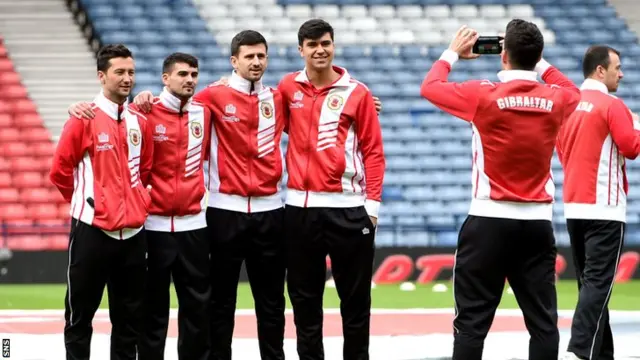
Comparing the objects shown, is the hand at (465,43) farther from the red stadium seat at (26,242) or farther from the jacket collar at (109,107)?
the red stadium seat at (26,242)

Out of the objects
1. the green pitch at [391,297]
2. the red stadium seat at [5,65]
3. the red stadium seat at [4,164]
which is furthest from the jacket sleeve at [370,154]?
the red stadium seat at [5,65]

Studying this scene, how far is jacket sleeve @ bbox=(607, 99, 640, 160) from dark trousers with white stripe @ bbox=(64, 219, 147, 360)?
3.11 meters

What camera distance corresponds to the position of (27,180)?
62.5 ft

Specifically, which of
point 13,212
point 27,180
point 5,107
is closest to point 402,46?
point 5,107

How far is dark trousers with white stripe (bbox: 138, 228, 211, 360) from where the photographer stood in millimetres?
7754

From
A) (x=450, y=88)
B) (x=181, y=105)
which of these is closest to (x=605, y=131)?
(x=450, y=88)

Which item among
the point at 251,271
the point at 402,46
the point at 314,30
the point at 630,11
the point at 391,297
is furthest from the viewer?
the point at 630,11

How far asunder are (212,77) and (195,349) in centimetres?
1369

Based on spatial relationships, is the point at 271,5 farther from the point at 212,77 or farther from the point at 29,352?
the point at 29,352

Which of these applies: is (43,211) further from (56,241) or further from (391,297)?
(391,297)

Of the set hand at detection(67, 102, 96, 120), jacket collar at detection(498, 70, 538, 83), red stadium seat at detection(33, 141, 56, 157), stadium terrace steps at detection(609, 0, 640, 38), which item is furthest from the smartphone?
stadium terrace steps at detection(609, 0, 640, 38)

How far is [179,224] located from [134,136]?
24.8 inches

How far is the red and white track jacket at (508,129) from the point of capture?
6.59 m

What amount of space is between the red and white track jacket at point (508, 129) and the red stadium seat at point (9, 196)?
516 inches
